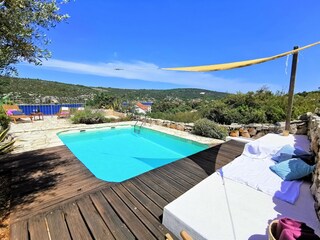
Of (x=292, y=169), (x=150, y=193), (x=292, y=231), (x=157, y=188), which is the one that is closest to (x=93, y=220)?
(x=150, y=193)

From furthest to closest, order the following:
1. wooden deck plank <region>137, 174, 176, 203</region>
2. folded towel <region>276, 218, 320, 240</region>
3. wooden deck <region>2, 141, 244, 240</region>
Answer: wooden deck plank <region>137, 174, 176, 203</region>
wooden deck <region>2, 141, 244, 240</region>
folded towel <region>276, 218, 320, 240</region>

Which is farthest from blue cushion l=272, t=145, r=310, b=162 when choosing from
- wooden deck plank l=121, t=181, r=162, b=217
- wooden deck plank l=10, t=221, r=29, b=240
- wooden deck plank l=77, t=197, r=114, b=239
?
wooden deck plank l=10, t=221, r=29, b=240

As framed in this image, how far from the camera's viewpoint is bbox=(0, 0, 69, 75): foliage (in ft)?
7.09

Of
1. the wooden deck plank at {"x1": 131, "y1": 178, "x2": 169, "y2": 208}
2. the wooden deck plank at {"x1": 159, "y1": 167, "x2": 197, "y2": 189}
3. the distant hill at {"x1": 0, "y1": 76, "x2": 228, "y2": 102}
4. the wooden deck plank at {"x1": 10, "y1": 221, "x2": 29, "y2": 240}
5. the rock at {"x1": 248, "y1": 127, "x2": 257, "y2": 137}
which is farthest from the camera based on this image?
the rock at {"x1": 248, "y1": 127, "x2": 257, "y2": 137}

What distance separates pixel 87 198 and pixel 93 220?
53 cm

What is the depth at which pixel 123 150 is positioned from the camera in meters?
6.86

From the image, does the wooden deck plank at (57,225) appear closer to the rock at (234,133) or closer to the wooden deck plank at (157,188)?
the wooden deck plank at (157,188)

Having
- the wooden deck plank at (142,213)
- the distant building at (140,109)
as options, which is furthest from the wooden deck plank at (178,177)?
the distant building at (140,109)

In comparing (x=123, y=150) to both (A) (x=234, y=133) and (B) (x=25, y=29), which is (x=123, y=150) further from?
(B) (x=25, y=29)

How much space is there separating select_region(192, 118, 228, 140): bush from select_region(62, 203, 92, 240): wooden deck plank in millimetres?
5896

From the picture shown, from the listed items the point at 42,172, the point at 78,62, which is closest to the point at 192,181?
the point at 42,172

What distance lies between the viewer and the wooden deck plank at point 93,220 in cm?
196

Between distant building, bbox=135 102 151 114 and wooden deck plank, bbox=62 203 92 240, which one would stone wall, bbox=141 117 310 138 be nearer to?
distant building, bbox=135 102 151 114

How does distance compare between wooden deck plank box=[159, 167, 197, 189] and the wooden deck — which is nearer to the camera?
the wooden deck
